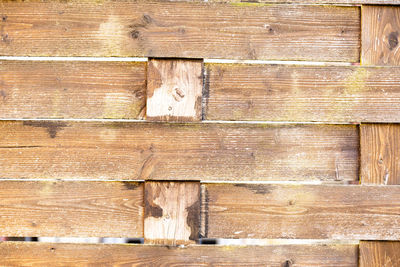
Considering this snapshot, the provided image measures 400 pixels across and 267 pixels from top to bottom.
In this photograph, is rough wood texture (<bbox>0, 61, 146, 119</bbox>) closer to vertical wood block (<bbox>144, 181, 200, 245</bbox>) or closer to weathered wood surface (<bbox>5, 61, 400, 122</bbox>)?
weathered wood surface (<bbox>5, 61, 400, 122</bbox>)

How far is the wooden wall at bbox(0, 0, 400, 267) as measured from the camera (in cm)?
138

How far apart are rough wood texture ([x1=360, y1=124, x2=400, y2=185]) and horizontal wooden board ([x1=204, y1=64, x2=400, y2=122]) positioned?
7 cm

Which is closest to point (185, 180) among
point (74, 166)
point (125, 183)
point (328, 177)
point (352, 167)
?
point (125, 183)

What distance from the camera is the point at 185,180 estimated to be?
1388 mm

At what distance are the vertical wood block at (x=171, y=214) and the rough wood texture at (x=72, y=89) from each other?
0.34m

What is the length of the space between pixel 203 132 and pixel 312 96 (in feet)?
1.62

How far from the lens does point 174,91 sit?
1.36 m

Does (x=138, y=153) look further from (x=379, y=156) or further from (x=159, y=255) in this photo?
(x=379, y=156)

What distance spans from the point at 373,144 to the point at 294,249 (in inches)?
22.3

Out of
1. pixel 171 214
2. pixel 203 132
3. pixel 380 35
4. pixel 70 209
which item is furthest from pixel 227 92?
pixel 70 209

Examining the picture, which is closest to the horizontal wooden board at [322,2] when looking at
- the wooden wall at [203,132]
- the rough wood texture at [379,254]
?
the wooden wall at [203,132]

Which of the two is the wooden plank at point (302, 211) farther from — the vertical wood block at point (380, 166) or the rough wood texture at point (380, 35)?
the rough wood texture at point (380, 35)

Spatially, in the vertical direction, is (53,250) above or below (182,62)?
below

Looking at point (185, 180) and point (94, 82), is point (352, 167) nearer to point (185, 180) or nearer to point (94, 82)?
point (185, 180)
